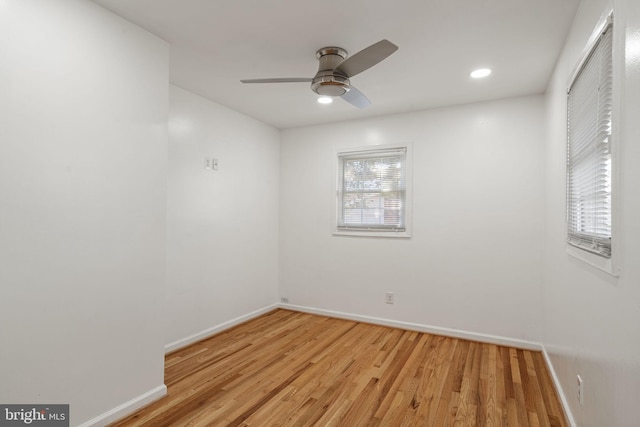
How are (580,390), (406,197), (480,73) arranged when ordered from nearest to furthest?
(580,390) < (480,73) < (406,197)

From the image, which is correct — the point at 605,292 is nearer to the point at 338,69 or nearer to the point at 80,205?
the point at 338,69

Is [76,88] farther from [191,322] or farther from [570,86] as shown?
[570,86]

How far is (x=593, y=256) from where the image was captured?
1.55 m

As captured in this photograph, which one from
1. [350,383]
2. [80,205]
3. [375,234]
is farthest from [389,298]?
[80,205]

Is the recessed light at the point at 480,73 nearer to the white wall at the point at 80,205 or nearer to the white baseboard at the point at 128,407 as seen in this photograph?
A: the white wall at the point at 80,205

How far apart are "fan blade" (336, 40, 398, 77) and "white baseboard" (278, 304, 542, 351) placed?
9.41 feet

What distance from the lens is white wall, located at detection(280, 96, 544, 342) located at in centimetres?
332

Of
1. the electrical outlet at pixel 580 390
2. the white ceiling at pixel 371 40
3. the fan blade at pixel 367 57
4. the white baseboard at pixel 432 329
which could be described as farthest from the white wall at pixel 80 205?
the electrical outlet at pixel 580 390

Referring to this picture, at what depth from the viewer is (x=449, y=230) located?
12.0 ft

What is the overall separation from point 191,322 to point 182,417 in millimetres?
1353

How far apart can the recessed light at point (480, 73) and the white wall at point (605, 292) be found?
498 mm

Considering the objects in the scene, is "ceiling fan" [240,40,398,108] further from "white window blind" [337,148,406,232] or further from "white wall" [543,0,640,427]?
"white window blind" [337,148,406,232]

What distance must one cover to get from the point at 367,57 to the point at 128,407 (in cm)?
269

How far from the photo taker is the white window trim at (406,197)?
12.7ft
